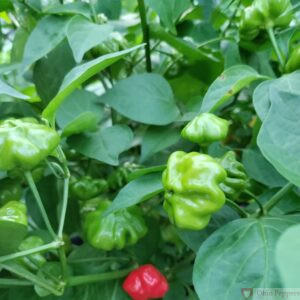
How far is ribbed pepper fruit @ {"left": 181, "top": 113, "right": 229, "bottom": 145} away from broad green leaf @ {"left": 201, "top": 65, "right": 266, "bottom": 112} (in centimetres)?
2

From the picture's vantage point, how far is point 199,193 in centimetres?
43

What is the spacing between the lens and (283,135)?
425 millimetres

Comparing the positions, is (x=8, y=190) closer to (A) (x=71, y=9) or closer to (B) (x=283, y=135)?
(A) (x=71, y=9)

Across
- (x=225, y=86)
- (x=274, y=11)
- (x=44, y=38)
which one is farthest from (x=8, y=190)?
(x=274, y=11)

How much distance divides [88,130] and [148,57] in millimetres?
181

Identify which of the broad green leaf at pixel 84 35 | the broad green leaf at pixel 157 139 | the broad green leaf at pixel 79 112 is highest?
the broad green leaf at pixel 84 35

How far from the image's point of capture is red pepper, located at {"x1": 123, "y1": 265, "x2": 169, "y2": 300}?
58 centimetres

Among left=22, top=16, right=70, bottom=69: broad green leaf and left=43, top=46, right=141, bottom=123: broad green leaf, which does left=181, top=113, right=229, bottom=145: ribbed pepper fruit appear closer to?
left=43, top=46, right=141, bottom=123: broad green leaf

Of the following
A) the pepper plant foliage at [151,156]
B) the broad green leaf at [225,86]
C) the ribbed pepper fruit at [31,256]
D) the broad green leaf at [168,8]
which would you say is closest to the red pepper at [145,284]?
the pepper plant foliage at [151,156]

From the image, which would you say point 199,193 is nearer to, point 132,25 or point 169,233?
point 169,233

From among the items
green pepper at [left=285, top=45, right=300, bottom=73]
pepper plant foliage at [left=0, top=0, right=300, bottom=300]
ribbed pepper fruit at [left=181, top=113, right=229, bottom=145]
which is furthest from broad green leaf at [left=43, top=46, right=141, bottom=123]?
green pepper at [left=285, top=45, right=300, bottom=73]

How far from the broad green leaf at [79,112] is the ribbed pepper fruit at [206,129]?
144 mm

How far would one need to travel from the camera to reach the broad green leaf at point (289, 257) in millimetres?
247

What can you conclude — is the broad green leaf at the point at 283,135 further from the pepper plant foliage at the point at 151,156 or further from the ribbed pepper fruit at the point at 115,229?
the ribbed pepper fruit at the point at 115,229
